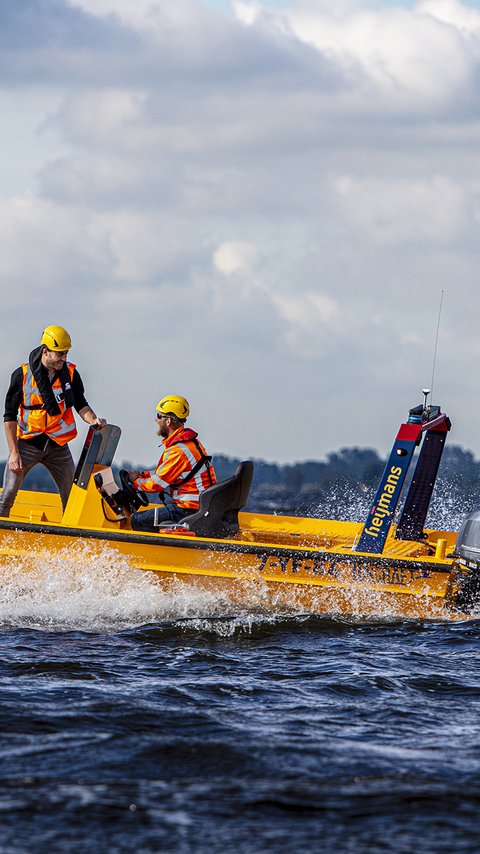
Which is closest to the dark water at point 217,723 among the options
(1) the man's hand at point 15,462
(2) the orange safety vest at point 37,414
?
(1) the man's hand at point 15,462

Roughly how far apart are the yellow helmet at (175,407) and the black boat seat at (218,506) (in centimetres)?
68

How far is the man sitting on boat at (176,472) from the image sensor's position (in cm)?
1006

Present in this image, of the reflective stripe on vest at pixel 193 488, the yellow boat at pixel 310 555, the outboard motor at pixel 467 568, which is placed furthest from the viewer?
the reflective stripe on vest at pixel 193 488

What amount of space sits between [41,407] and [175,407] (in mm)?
1251

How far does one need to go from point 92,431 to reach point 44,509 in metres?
2.03

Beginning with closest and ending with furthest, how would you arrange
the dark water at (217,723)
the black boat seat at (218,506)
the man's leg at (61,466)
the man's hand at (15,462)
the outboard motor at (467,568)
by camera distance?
the dark water at (217,723)
the outboard motor at (467,568)
the black boat seat at (218,506)
the man's hand at (15,462)
the man's leg at (61,466)

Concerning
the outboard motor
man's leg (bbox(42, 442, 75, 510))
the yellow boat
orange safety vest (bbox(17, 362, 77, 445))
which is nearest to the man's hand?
orange safety vest (bbox(17, 362, 77, 445))

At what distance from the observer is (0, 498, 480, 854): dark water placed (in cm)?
501

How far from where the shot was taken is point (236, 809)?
521 centimetres

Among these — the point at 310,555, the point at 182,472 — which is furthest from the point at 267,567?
the point at 182,472

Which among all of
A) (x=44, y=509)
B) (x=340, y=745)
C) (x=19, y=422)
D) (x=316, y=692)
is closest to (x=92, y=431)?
(x=19, y=422)

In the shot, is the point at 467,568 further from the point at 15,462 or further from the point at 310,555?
the point at 15,462

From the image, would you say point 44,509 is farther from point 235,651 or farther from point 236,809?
point 236,809

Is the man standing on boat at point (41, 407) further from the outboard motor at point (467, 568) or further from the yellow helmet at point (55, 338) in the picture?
the outboard motor at point (467, 568)
